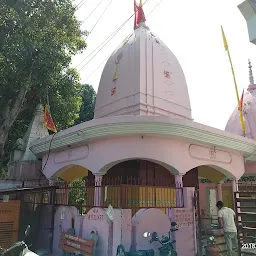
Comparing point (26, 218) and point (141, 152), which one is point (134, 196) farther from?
point (26, 218)

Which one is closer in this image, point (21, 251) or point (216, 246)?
point (21, 251)

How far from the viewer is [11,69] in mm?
10914

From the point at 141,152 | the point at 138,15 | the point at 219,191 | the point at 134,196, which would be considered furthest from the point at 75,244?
the point at 138,15

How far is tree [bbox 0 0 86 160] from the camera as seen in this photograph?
10938mm

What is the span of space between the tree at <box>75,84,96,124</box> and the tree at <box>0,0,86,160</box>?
9.50 metres

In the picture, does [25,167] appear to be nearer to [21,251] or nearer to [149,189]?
[149,189]

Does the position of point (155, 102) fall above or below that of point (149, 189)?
above

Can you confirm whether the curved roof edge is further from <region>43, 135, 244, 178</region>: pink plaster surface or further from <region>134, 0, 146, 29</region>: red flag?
<region>134, 0, 146, 29</region>: red flag

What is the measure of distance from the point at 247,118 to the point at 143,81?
262 inches

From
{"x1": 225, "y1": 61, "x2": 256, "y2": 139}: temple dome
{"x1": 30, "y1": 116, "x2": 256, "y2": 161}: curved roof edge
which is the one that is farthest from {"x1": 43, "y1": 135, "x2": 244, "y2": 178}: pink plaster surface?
{"x1": 225, "y1": 61, "x2": 256, "y2": 139}: temple dome

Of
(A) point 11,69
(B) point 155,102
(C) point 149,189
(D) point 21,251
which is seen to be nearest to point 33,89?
(A) point 11,69

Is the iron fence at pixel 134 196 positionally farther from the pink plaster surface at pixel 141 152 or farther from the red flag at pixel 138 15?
the red flag at pixel 138 15

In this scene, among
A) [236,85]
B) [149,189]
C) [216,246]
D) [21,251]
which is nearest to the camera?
[21,251]

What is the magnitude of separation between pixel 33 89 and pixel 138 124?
789 centimetres
